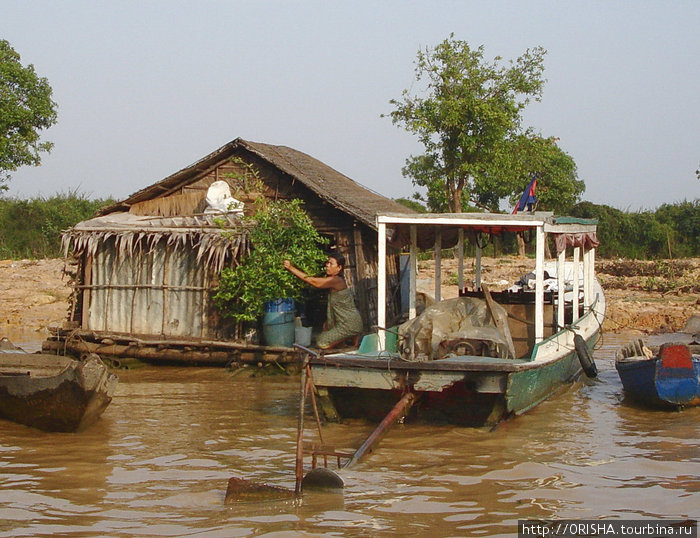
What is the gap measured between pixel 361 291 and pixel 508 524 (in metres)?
6.72

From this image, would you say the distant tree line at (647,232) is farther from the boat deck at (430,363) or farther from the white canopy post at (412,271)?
the boat deck at (430,363)

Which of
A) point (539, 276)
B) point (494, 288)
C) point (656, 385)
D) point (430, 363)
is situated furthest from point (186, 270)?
point (494, 288)

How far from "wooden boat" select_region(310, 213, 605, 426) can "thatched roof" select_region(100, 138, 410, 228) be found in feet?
7.23

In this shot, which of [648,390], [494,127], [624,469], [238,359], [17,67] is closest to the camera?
[624,469]

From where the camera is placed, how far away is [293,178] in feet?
41.9

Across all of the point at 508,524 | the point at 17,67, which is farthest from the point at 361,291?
the point at 17,67

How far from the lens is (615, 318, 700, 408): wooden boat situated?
9078 mm

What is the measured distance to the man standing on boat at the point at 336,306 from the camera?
11.1m

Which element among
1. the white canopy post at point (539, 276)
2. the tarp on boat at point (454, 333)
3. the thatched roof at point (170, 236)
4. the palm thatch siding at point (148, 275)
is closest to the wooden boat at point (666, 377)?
the white canopy post at point (539, 276)

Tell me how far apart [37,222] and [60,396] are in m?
21.0

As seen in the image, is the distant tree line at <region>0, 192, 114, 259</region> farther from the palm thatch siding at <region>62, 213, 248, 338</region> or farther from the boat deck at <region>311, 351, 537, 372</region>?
the boat deck at <region>311, 351, 537, 372</region>

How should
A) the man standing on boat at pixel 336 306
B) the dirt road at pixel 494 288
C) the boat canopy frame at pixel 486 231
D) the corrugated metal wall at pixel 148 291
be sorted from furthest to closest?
the dirt road at pixel 494 288 → the corrugated metal wall at pixel 148 291 → the man standing on boat at pixel 336 306 → the boat canopy frame at pixel 486 231

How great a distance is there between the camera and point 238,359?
1209 centimetres

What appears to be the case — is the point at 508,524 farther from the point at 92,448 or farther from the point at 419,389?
the point at 92,448
